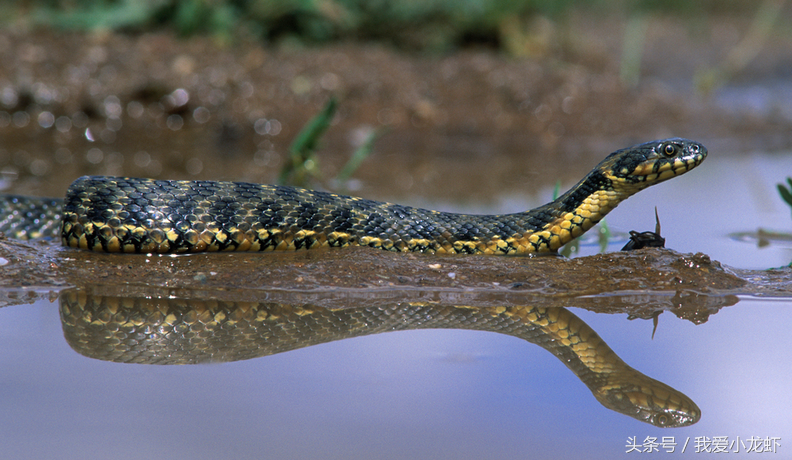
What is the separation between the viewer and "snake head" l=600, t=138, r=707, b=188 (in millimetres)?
4672

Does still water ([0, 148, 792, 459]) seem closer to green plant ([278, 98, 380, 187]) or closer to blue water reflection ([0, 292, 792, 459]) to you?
blue water reflection ([0, 292, 792, 459])

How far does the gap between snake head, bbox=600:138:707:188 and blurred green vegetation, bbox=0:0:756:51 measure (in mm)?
7615

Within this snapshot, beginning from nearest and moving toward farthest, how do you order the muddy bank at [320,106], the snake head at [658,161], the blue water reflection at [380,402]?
the blue water reflection at [380,402] → the snake head at [658,161] → the muddy bank at [320,106]

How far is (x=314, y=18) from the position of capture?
1167 centimetres

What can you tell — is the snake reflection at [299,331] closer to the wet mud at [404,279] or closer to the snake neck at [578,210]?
the wet mud at [404,279]

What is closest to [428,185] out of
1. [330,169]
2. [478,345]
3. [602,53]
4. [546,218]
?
[330,169]

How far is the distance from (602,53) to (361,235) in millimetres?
10168

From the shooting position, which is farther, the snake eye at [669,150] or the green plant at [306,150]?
the green plant at [306,150]

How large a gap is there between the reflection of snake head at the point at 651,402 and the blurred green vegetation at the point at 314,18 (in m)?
9.34

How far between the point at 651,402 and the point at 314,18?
10.1m

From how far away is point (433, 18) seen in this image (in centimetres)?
1246

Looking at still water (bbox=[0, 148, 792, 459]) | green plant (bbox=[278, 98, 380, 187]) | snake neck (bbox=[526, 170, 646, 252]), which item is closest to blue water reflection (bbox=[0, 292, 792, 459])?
still water (bbox=[0, 148, 792, 459])

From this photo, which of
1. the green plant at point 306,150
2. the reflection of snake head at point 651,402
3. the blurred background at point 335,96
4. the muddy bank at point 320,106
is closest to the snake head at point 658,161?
the reflection of snake head at point 651,402

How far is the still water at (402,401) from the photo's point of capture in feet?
7.57
